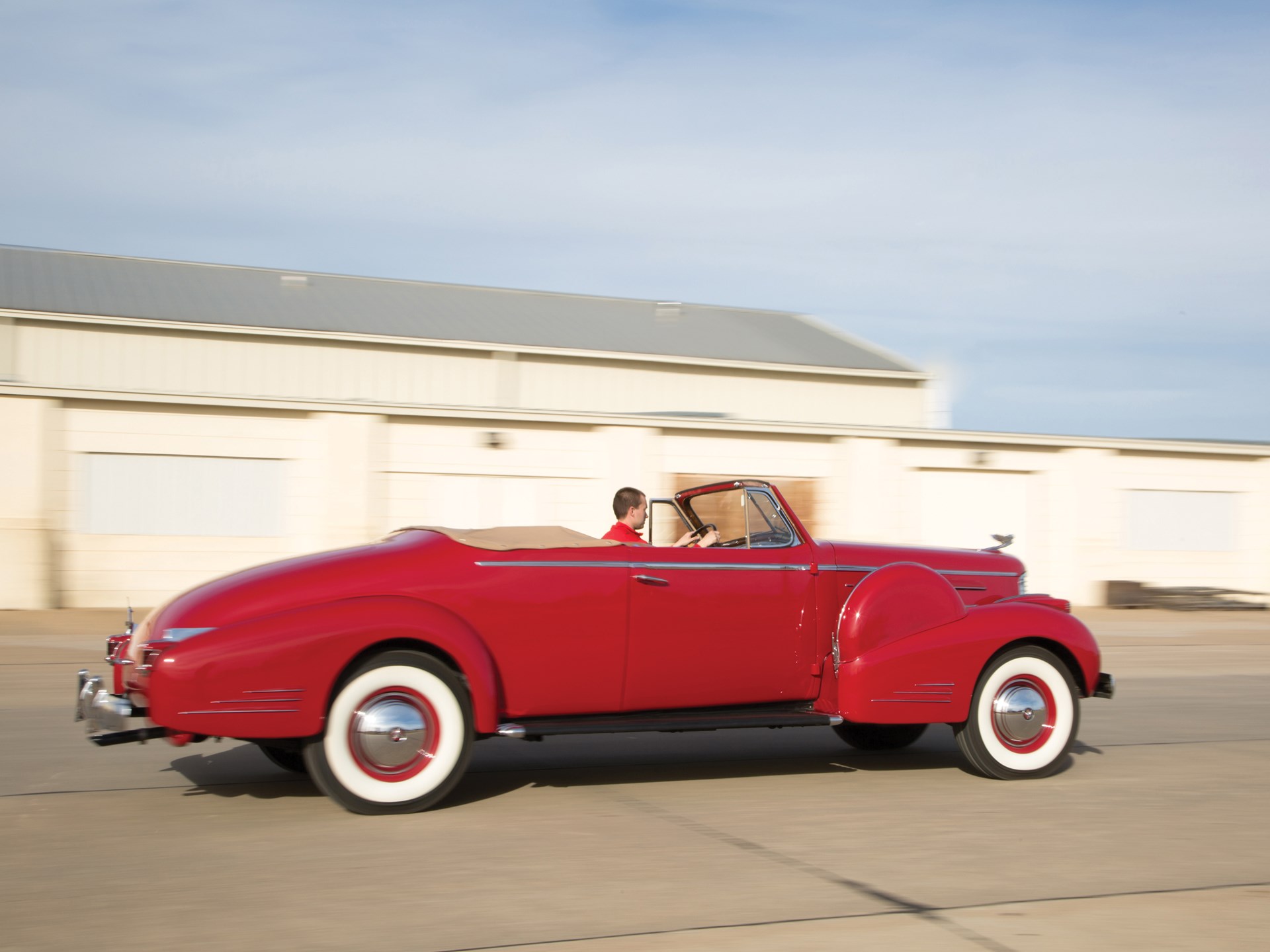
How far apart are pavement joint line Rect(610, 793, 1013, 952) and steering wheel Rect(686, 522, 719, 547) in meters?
1.50

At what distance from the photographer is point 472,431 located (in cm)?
1855

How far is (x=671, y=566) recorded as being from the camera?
239 inches

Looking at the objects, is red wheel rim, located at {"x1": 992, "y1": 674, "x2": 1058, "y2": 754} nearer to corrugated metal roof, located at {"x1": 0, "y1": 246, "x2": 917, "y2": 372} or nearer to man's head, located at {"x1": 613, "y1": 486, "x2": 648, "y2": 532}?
man's head, located at {"x1": 613, "y1": 486, "x2": 648, "y2": 532}

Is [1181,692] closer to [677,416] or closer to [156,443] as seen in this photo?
[677,416]

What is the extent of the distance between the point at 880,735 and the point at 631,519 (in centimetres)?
224

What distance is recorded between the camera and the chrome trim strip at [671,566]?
582cm

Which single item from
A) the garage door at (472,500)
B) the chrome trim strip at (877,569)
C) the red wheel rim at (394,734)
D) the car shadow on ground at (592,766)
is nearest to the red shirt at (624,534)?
the chrome trim strip at (877,569)

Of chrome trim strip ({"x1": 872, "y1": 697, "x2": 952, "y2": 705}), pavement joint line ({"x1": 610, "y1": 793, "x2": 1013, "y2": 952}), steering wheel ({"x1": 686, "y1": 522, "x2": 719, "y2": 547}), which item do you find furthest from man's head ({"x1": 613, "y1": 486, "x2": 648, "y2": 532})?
chrome trim strip ({"x1": 872, "y1": 697, "x2": 952, "y2": 705})

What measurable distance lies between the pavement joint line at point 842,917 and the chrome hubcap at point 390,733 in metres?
1.76

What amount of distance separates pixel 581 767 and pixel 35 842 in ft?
9.42

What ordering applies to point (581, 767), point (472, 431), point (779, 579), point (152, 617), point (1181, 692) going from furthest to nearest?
point (472, 431) → point (1181, 692) → point (581, 767) → point (779, 579) → point (152, 617)

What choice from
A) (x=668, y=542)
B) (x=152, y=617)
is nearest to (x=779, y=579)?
(x=668, y=542)

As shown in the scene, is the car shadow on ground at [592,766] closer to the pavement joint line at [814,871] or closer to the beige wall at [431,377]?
the pavement joint line at [814,871]

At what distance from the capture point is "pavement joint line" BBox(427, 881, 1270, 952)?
3836mm
